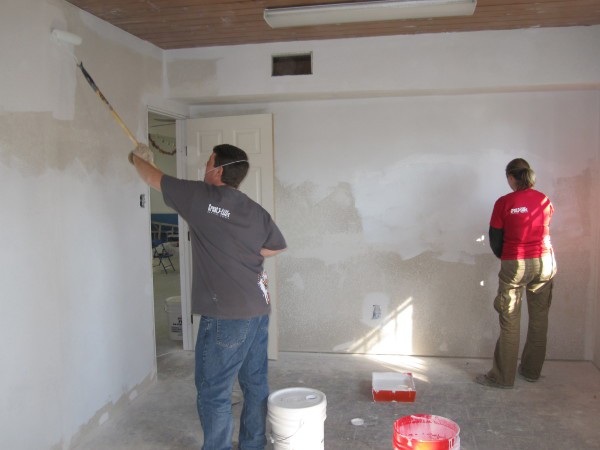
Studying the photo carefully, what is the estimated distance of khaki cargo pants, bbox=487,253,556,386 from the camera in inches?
148

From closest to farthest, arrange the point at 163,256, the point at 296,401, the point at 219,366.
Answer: the point at 219,366, the point at 296,401, the point at 163,256

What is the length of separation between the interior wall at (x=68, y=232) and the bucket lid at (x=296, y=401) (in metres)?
1.19

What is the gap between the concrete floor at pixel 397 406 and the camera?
3.14m

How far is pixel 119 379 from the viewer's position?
140 inches

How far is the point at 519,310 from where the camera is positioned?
385 cm

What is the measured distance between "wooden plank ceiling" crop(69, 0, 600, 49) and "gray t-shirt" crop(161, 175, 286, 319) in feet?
4.18

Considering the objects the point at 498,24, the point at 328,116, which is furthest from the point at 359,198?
the point at 498,24

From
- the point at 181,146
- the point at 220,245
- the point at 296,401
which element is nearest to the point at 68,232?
the point at 220,245

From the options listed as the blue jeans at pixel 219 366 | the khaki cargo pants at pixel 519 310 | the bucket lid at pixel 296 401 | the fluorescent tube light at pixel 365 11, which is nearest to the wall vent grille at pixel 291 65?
the fluorescent tube light at pixel 365 11

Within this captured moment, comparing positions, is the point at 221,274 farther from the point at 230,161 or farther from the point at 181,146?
the point at 181,146

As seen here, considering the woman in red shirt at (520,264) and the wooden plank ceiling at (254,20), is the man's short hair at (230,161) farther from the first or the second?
the woman in red shirt at (520,264)

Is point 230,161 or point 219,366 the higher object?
point 230,161

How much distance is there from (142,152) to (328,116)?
205 cm

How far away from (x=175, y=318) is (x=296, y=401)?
258cm
